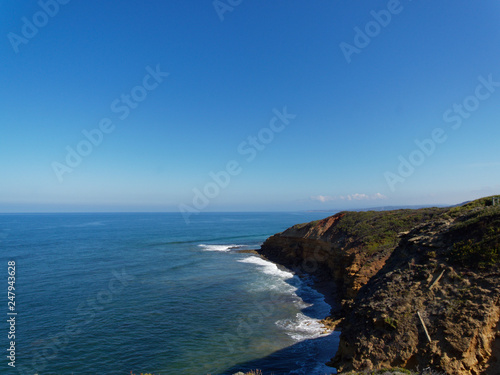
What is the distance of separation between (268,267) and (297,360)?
26329 mm

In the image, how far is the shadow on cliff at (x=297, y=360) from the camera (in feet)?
49.3

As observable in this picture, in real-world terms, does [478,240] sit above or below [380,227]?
above

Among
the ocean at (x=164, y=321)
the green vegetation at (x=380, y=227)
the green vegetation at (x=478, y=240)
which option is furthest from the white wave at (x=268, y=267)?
the green vegetation at (x=478, y=240)

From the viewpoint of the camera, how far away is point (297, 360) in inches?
632

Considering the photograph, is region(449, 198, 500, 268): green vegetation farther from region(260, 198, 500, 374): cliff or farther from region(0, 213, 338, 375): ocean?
region(0, 213, 338, 375): ocean

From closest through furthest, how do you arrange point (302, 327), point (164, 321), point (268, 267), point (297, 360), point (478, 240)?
1. point (478, 240)
2. point (297, 360)
3. point (302, 327)
4. point (164, 321)
5. point (268, 267)

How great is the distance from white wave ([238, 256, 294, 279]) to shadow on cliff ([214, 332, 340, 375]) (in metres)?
18.6

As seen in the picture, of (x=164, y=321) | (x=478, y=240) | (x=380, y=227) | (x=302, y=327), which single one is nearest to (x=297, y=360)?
(x=302, y=327)

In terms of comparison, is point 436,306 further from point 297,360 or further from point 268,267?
point 268,267

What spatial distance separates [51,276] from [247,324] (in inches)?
1091

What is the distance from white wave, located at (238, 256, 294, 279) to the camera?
124 feet

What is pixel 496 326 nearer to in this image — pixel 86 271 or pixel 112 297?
pixel 112 297

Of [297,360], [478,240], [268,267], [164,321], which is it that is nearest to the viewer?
[478,240]

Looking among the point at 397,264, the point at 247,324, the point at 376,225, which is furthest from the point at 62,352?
the point at 376,225
